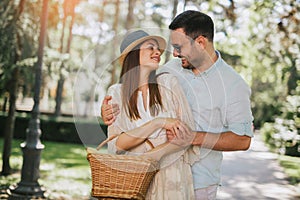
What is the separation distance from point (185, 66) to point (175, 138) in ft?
1.70

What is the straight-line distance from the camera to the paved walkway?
1150cm

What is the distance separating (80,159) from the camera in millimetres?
17875

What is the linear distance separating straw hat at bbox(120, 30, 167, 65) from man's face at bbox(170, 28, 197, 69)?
0.49 ft

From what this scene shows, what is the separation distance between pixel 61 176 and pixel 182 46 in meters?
10.6

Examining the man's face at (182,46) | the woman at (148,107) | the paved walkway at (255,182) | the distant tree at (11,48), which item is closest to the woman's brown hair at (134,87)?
the woman at (148,107)

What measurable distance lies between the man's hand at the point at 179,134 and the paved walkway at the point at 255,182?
8460 mm

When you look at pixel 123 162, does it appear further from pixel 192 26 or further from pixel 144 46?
pixel 192 26

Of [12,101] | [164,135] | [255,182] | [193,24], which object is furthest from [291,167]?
[164,135]

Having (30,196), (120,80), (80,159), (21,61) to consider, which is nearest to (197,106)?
(120,80)

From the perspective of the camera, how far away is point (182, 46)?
8.64 feet

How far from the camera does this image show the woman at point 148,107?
7.82ft

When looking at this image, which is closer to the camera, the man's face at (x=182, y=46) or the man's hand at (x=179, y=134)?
the man's hand at (x=179, y=134)

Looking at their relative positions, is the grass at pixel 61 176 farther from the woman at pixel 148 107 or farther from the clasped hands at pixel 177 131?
the clasped hands at pixel 177 131

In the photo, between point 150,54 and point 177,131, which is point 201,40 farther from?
point 177,131
